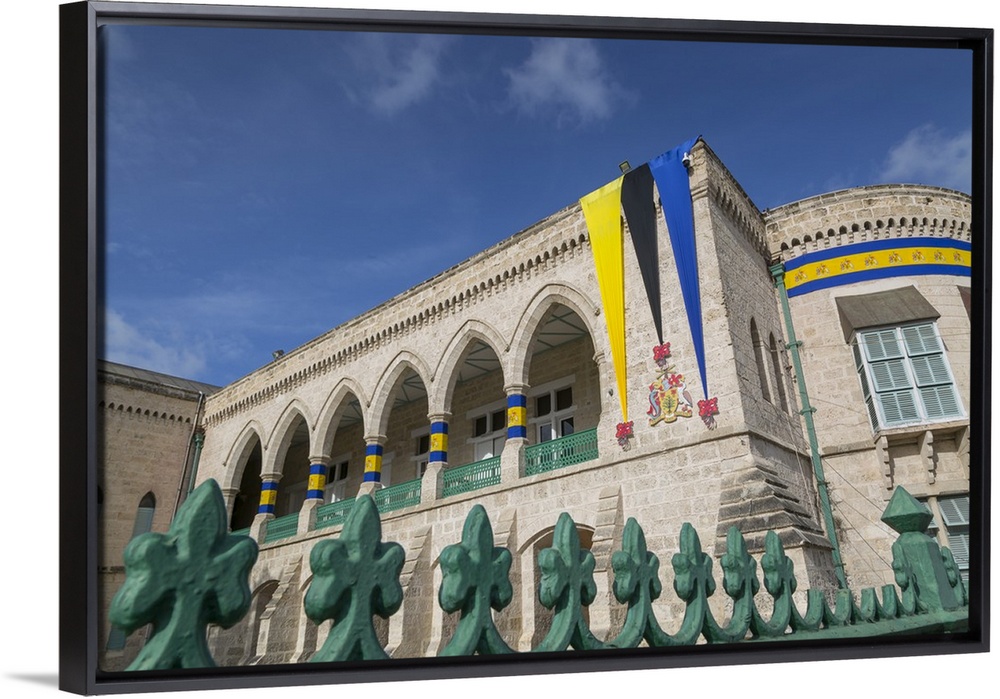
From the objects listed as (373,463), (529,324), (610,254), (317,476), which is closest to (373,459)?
(373,463)

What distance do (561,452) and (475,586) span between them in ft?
23.8

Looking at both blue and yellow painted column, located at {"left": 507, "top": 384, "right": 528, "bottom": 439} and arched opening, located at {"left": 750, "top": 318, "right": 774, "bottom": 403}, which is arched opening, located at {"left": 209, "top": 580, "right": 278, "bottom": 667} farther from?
arched opening, located at {"left": 750, "top": 318, "right": 774, "bottom": 403}

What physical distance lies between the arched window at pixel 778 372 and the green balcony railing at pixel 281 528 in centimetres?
835

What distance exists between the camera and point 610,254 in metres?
9.47

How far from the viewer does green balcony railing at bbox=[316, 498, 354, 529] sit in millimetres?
12453

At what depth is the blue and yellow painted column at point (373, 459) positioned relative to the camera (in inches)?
474

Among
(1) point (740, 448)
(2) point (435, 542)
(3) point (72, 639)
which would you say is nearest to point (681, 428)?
(1) point (740, 448)

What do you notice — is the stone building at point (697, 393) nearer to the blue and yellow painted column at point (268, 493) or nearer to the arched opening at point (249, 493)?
the blue and yellow painted column at point (268, 493)

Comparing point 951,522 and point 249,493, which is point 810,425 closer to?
point 951,522

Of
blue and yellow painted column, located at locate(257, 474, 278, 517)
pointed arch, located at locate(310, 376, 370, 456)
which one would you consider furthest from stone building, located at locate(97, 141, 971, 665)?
blue and yellow painted column, located at locate(257, 474, 278, 517)

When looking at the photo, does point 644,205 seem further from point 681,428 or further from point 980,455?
point 980,455

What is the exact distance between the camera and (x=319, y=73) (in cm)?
608

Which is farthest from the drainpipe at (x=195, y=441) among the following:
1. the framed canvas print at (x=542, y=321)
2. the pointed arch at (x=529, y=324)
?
the pointed arch at (x=529, y=324)

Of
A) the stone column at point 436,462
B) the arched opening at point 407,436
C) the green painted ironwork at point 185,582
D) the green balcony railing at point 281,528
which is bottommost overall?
the green painted ironwork at point 185,582
